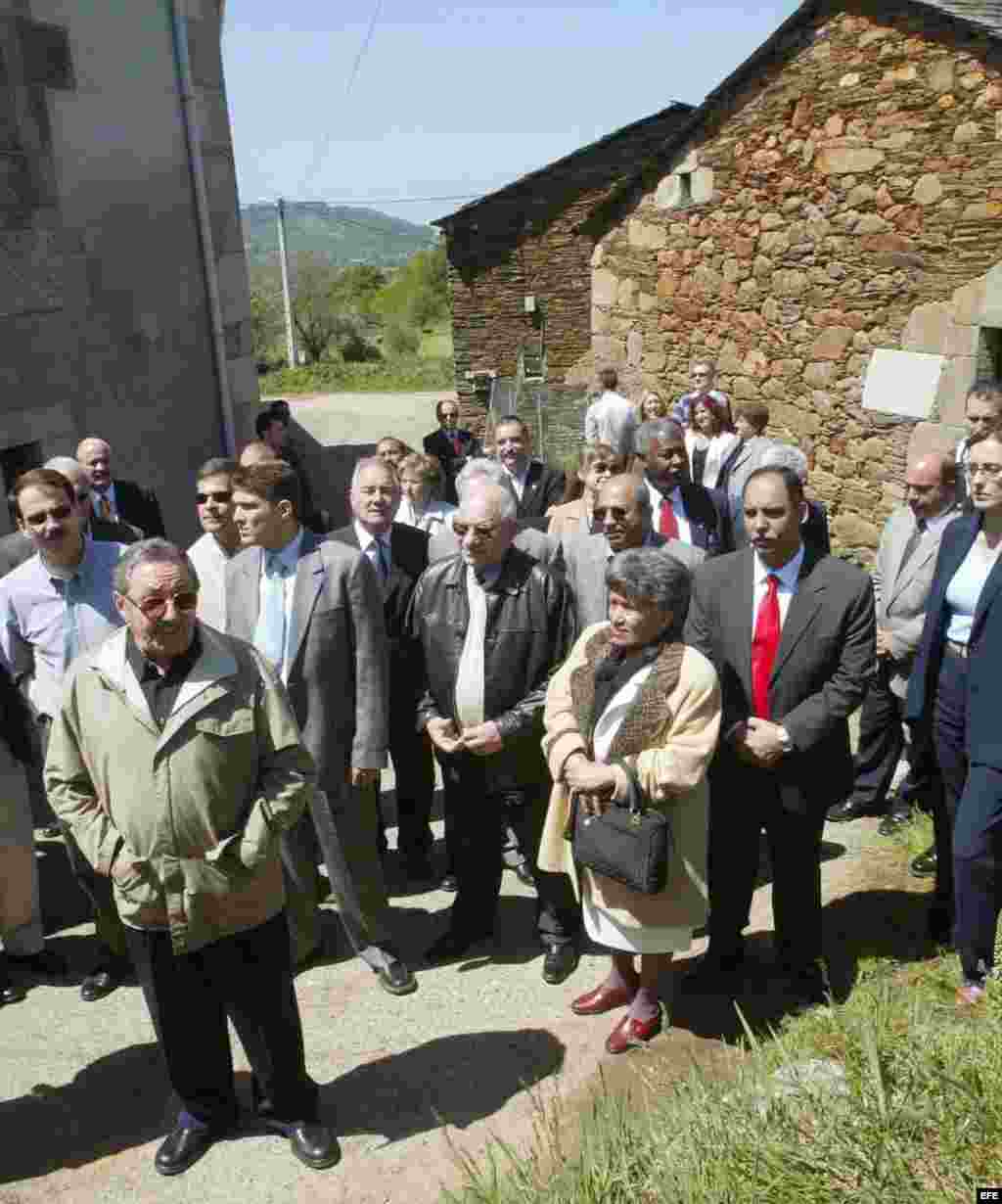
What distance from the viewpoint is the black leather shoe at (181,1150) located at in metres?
3.34

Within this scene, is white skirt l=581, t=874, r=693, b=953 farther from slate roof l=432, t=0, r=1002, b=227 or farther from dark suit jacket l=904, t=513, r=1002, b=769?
slate roof l=432, t=0, r=1002, b=227

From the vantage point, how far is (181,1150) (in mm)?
3359

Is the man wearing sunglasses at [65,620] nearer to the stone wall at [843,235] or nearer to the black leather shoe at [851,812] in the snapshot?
the black leather shoe at [851,812]

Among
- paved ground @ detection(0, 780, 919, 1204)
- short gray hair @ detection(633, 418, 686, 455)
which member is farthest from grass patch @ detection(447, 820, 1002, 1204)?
short gray hair @ detection(633, 418, 686, 455)

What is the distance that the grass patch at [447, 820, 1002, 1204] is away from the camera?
2600mm

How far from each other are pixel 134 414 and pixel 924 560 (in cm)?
556

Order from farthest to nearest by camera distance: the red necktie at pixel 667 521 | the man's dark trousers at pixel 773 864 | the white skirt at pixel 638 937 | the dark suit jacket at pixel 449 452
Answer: the dark suit jacket at pixel 449 452 < the red necktie at pixel 667 521 < the man's dark trousers at pixel 773 864 < the white skirt at pixel 638 937

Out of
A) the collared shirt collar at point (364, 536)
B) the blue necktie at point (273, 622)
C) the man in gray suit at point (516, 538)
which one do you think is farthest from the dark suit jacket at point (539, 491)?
the blue necktie at point (273, 622)

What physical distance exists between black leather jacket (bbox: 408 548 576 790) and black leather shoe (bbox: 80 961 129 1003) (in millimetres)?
1651


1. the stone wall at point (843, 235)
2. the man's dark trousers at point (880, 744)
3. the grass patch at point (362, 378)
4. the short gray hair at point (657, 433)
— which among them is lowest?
the grass patch at point (362, 378)

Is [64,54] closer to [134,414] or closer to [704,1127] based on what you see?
[134,414]

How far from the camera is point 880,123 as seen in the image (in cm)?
823

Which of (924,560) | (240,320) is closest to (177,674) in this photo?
(924,560)

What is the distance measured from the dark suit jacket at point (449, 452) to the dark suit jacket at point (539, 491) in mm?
2511
